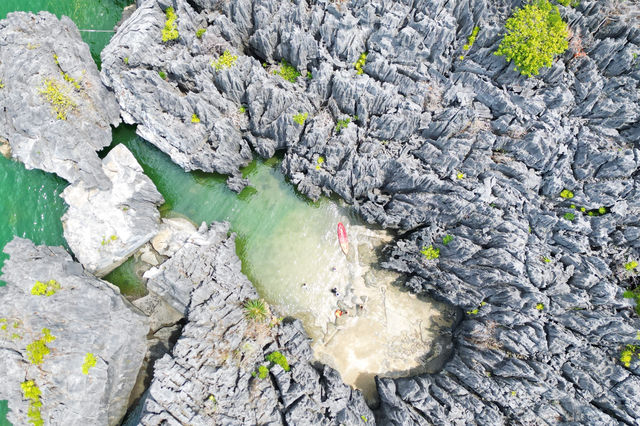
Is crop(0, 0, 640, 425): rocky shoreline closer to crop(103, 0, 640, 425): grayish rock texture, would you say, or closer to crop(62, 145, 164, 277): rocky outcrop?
crop(103, 0, 640, 425): grayish rock texture

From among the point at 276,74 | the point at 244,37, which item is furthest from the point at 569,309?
the point at 244,37

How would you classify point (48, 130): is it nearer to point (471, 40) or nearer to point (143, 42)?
point (143, 42)

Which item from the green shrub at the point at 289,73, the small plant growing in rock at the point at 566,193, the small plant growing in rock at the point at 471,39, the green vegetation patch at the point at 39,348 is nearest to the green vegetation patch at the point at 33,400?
the green vegetation patch at the point at 39,348

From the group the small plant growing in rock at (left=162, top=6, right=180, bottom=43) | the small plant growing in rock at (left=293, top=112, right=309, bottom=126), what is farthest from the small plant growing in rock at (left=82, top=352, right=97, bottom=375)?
the small plant growing in rock at (left=162, top=6, right=180, bottom=43)

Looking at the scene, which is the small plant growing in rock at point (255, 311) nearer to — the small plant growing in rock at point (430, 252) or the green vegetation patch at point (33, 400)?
the small plant growing in rock at point (430, 252)

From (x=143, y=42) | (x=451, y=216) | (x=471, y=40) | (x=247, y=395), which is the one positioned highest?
(x=471, y=40)

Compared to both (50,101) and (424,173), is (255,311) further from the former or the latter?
(50,101)
